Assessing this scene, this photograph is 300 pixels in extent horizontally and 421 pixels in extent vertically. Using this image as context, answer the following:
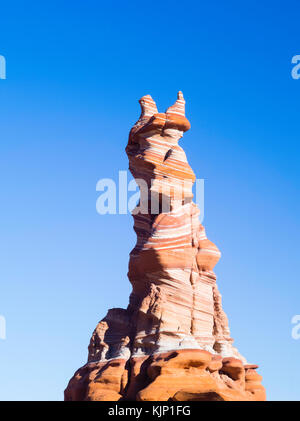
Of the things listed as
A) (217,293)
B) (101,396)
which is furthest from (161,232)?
(101,396)

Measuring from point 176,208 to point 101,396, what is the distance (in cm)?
1543

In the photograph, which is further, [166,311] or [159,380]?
[166,311]

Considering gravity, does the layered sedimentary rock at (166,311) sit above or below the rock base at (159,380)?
above

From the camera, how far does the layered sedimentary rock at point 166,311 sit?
6091 centimetres

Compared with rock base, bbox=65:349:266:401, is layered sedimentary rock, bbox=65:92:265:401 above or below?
above

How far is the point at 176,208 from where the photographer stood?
222ft

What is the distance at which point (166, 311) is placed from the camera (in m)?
63.2

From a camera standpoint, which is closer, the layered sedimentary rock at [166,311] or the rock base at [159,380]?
the rock base at [159,380]

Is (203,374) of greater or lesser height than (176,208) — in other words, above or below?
below

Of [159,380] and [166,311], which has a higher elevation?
[166,311]

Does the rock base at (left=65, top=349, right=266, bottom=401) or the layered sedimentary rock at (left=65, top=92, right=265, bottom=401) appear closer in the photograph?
the rock base at (left=65, top=349, right=266, bottom=401)

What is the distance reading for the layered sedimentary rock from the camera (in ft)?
200
